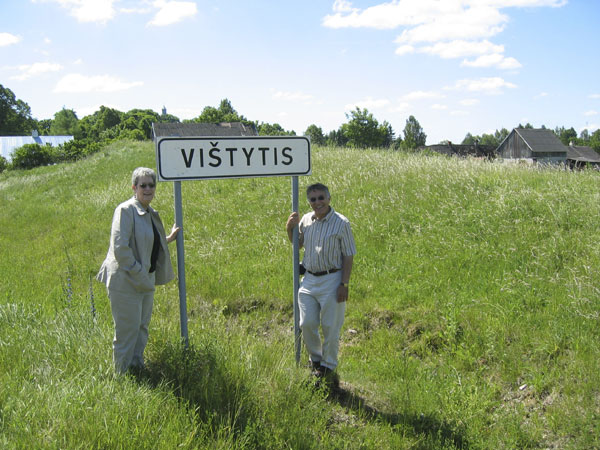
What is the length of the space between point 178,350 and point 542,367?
3.39 meters

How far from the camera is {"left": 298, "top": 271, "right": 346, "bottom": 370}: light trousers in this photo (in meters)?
4.27

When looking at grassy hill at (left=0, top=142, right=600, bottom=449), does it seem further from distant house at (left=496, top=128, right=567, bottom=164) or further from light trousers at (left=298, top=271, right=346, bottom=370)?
distant house at (left=496, top=128, right=567, bottom=164)

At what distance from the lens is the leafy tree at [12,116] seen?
281 ft

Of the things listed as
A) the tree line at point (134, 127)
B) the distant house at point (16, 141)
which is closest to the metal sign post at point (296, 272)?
the tree line at point (134, 127)

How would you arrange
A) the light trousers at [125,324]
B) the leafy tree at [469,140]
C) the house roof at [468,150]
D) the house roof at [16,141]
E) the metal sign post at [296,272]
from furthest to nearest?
the leafy tree at [469,140]
the house roof at [16,141]
the house roof at [468,150]
the metal sign post at [296,272]
the light trousers at [125,324]

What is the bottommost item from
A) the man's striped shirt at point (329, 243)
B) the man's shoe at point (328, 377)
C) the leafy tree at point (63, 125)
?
→ the man's shoe at point (328, 377)

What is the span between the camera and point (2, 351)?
3912 mm

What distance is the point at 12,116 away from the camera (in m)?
86.7

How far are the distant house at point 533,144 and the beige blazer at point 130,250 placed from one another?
48.6 m

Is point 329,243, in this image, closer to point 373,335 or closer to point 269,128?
point 373,335

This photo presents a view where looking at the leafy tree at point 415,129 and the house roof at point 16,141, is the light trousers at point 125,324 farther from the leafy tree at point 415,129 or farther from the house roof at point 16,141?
the leafy tree at point 415,129

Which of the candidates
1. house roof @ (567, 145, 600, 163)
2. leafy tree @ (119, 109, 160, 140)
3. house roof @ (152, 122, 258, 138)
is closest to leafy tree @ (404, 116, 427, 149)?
house roof @ (567, 145, 600, 163)

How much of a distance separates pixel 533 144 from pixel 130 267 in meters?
57.9

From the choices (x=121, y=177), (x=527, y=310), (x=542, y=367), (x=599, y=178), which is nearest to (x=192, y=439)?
(x=542, y=367)
